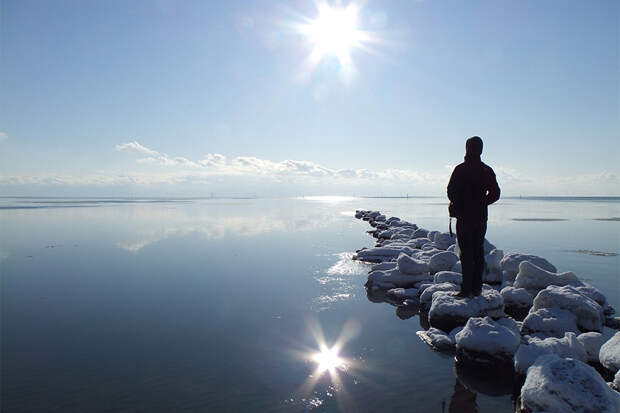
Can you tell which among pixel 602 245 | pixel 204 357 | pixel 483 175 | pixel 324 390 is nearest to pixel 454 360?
pixel 324 390

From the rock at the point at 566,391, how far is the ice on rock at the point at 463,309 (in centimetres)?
298

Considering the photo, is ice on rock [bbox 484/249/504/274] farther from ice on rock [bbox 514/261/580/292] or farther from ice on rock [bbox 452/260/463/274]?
ice on rock [bbox 514/261/580/292]

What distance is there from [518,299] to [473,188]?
16.6ft

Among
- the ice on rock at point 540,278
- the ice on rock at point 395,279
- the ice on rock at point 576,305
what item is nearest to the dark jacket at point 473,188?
the ice on rock at point 576,305

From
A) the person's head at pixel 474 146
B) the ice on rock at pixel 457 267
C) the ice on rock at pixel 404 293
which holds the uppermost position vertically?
the person's head at pixel 474 146

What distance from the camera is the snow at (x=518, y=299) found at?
34.1 feet

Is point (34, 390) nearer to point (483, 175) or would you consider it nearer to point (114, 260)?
point (483, 175)

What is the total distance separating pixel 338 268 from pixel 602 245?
20430 millimetres

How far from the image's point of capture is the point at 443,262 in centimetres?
1394

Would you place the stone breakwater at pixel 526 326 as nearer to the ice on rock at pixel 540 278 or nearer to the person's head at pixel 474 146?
the ice on rock at pixel 540 278

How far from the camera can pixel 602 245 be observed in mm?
23844

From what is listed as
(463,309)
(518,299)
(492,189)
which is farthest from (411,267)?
(492,189)

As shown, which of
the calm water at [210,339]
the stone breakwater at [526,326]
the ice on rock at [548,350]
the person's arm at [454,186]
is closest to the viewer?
the stone breakwater at [526,326]

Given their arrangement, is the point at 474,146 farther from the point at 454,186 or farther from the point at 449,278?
the point at 449,278
